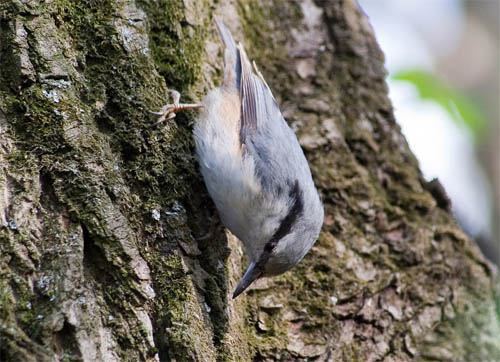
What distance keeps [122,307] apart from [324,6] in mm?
2594

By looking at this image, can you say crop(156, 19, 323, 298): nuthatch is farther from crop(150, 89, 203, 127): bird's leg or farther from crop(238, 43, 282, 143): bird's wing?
crop(150, 89, 203, 127): bird's leg

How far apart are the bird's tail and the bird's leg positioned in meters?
0.40

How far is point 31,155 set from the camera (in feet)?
7.13

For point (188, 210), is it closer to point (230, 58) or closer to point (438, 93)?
point (230, 58)

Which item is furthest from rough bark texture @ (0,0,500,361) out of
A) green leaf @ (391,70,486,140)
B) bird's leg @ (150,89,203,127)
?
green leaf @ (391,70,486,140)

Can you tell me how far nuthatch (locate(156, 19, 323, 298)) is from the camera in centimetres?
291

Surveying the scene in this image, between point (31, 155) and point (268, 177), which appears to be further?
point (268, 177)

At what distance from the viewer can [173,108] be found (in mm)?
2768

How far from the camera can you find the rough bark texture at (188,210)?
6.81 ft

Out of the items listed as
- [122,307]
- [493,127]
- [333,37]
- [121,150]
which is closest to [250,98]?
[333,37]

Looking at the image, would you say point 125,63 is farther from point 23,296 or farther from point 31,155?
point 23,296

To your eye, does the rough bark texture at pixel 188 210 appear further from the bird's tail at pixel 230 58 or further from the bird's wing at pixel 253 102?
the bird's wing at pixel 253 102

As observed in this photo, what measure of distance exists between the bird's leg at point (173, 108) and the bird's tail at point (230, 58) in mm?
396

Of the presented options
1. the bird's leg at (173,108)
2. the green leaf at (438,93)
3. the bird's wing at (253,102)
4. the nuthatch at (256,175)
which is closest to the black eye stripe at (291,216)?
the nuthatch at (256,175)
